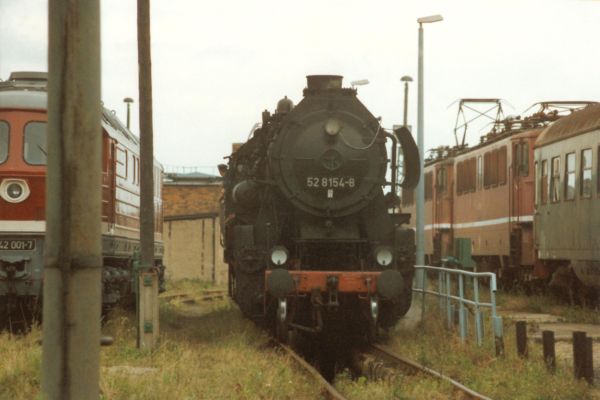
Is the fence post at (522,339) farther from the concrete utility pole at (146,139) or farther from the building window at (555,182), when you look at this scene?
the building window at (555,182)

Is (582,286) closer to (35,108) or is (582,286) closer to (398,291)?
(398,291)

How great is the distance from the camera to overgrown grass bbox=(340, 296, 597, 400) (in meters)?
10.1

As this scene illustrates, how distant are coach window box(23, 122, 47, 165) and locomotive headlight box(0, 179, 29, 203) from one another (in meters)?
0.34

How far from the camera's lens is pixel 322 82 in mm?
15461

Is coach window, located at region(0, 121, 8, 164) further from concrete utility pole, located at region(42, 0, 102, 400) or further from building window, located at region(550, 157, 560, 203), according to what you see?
concrete utility pole, located at region(42, 0, 102, 400)

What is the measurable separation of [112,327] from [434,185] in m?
17.9

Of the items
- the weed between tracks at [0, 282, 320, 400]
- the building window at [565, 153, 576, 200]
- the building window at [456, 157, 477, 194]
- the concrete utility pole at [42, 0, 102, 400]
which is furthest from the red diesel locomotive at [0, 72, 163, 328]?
the building window at [456, 157, 477, 194]

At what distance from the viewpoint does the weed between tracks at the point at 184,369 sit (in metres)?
9.72

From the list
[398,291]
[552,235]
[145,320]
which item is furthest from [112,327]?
[552,235]

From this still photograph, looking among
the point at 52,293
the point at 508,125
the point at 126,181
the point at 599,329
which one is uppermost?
the point at 508,125

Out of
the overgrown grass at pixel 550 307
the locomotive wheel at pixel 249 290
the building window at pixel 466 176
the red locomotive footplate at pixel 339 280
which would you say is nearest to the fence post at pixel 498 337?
the red locomotive footplate at pixel 339 280

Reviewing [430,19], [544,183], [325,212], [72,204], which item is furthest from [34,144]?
[72,204]

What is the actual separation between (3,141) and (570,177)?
34.2 feet

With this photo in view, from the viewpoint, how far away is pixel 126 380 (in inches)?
388
